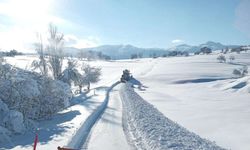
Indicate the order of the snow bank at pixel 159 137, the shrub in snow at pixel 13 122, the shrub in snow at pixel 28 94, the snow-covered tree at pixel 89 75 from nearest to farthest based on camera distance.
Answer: the snow bank at pixel 159 137, the shrub in snow at pixel 13 122, the shrub in snow at pixel 28 94, the snow-covered tree at pixel 89 75

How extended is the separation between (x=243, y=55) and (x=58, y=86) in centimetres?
15445

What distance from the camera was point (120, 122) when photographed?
22156 millimetres

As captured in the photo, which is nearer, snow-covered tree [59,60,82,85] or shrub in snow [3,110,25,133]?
shrub in snow [3,110,25,133]

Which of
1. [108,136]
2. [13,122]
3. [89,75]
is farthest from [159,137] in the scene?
[89,75]

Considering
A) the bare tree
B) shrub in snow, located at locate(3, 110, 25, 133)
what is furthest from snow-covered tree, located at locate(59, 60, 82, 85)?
shrub in snow, located at locate(3, 110, 25, 133)

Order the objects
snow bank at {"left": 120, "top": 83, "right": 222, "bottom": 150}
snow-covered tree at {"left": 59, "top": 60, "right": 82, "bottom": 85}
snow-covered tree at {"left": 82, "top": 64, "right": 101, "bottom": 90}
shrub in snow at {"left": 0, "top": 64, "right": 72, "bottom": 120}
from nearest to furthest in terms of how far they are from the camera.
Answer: snow bank at {"left": 120, "top": 83, "right": 222, "bottom": 150} → shrub in snow at {"left": 0, "top": 64, "right": 72, "bottom": 120} → snow-covered tree at {"left": 59, "top": 60, "right": 82, "bottom": 85} → snow-covered tree at {"left": 82, "top": 64, "right": 101, "bottom": 90}

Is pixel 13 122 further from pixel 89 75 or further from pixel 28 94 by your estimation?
pixel 89 75

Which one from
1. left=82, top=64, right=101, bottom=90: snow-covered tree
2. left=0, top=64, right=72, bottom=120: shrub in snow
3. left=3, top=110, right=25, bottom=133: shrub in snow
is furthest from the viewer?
left=82, top=64, right=101, bottom=90: snow-covered tree

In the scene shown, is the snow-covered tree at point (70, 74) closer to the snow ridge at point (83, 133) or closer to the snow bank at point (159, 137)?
the snow ridge at point (83, 133)

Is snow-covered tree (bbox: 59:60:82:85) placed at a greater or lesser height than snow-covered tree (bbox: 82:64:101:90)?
greater

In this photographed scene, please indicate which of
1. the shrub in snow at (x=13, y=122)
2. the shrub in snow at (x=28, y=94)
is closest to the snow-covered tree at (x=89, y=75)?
the shrub in snow at (x=28, y=94)

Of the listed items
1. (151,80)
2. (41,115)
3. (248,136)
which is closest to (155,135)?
(248,136)

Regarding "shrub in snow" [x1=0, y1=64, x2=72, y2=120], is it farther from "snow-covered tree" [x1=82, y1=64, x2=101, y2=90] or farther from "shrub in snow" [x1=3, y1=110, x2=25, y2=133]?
"snow-covered tree" [x1=82, y1=64, x2=101, y2=90]

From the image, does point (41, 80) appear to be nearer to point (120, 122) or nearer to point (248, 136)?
point (120, 122)
